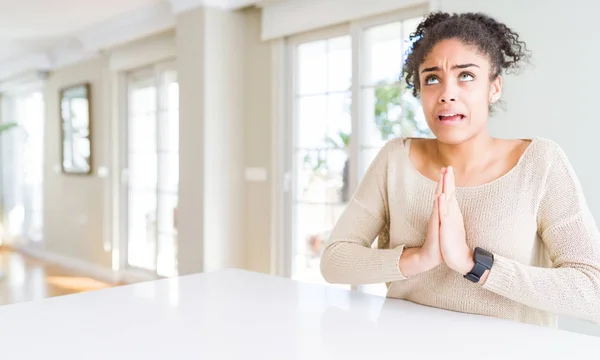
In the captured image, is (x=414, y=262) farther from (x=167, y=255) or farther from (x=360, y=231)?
(x=167, y=255)

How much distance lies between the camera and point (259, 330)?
89 centimetres

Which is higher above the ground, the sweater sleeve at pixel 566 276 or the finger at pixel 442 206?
the finger at pixel 442 206

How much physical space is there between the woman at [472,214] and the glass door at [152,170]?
3694mm

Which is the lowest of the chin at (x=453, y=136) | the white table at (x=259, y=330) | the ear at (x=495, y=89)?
the white table at (x=259, y=330)

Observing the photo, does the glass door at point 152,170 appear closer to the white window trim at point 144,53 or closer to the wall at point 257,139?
the white window trim at point 144,53

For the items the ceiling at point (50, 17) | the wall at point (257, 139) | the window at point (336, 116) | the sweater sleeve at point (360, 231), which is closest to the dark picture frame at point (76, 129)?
the ceiling at point (50, 17)

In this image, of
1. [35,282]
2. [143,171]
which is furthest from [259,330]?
[35,282]

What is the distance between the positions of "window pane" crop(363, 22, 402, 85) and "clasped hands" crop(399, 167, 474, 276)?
2243 millimetres

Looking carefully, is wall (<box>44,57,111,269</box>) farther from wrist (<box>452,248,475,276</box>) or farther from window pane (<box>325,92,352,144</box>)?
wrist (<box>452,248,475,276</box>)

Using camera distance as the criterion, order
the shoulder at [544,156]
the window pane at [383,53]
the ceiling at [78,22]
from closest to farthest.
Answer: the shoulder at [544,156]
the window pane at [383,53]
the ceiling at [78,22]

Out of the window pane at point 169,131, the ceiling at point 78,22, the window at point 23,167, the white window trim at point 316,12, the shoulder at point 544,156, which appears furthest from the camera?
the window at point 23,167

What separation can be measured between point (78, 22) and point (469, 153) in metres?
4.79

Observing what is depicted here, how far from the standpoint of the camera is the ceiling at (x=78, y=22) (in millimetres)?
4406

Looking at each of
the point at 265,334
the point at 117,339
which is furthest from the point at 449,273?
the point at 117,339
